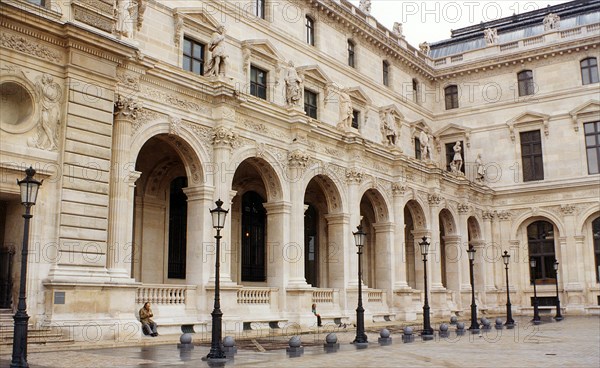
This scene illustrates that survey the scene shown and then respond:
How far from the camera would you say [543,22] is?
49.6 meters

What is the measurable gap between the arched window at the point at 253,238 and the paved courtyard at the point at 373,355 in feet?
34.4

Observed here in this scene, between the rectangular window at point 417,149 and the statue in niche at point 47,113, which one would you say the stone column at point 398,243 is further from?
the statue in niche at point 47,113

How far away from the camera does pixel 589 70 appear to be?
1821 inches

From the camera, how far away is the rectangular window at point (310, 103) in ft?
116

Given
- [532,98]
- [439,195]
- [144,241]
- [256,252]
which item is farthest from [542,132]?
[144,241]

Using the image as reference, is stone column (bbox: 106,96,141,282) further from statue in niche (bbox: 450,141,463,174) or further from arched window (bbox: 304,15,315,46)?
statue in niche (bbox: 450,141,463,174)

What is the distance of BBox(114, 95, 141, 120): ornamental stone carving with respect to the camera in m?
21.6

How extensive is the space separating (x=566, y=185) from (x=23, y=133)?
3786 centimetres

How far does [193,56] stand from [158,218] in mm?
7191

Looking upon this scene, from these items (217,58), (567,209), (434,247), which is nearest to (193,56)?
(217,58)

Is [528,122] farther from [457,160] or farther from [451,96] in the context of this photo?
[451,96]

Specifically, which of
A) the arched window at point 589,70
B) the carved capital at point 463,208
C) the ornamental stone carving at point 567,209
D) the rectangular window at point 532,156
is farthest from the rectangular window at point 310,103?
the arched window at point 589,70

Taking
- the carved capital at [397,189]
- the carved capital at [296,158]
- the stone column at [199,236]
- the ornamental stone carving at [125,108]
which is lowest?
the stone column at [199,236]

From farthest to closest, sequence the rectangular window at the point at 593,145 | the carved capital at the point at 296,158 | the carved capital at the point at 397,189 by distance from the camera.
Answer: the rectangular window at the point at 593,145 < the carved capital at the point at 397,189 < the carved capital at the point at 296,158
